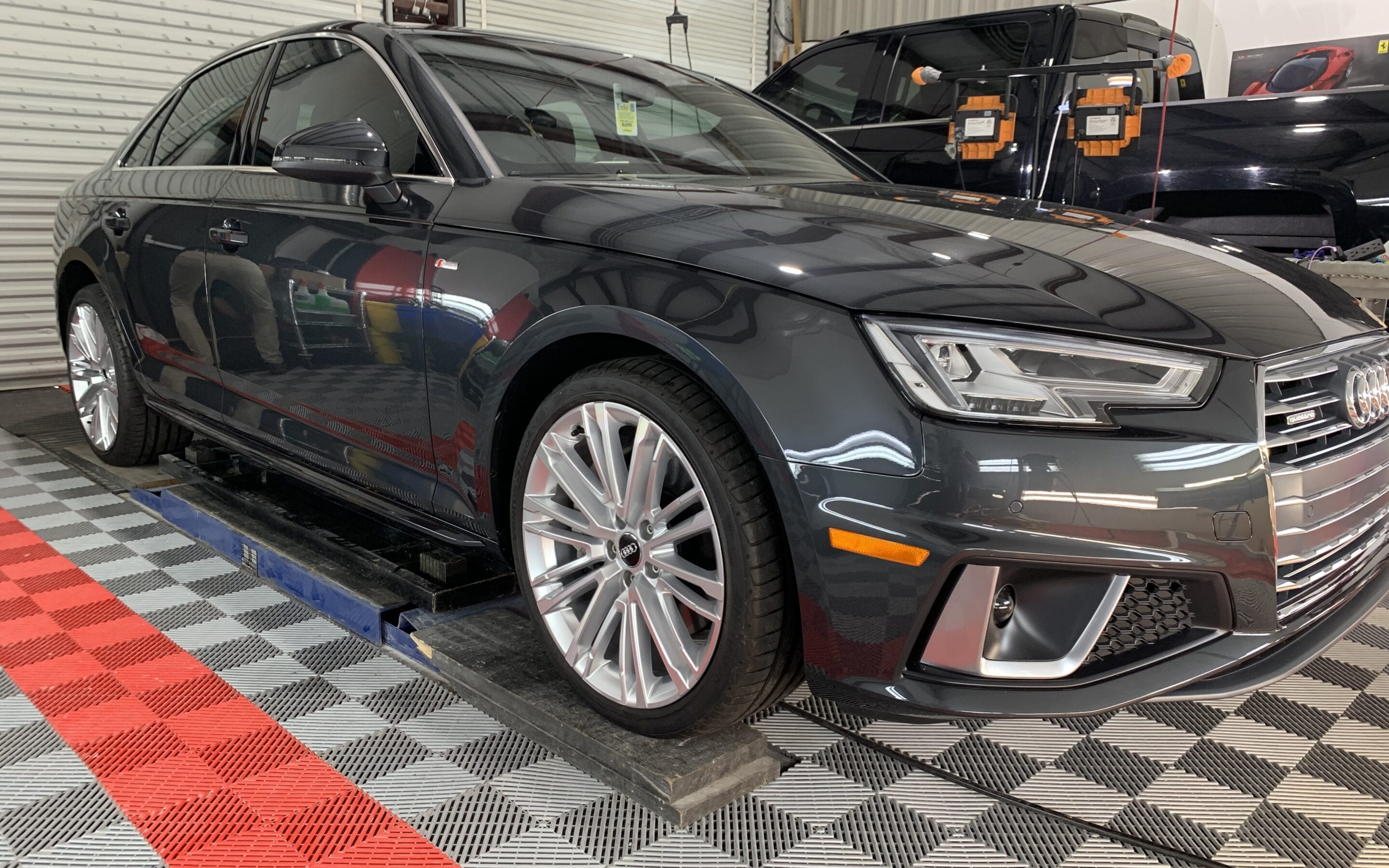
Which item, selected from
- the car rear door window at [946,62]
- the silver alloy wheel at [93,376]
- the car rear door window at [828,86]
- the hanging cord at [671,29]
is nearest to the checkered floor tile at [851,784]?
the silver alloy wheel at [93,376]

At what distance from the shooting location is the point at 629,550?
1.61m

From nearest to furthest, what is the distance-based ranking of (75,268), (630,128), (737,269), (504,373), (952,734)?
1. (737,269)
2. (504,373)
3. (952,734)
4. (630,128)
5. (75,268)

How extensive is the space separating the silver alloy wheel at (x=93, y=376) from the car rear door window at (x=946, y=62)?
140 inches

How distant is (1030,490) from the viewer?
1.24m

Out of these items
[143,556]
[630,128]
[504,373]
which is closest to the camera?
[504,373]

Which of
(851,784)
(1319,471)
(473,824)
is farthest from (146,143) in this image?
(1319,471)

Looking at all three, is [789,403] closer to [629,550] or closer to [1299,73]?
[629,550]

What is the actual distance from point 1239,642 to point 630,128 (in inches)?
60.4

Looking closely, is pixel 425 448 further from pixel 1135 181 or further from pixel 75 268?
pixel 1135 181

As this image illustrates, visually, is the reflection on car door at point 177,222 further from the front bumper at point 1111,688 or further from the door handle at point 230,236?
the front bumper at point 1111,688

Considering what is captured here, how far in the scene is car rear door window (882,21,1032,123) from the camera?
15.2 feet

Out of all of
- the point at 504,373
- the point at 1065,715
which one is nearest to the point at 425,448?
the point at 504,373

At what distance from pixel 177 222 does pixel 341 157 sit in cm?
108

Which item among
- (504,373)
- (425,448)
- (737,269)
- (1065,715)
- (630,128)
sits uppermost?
(630,128)
